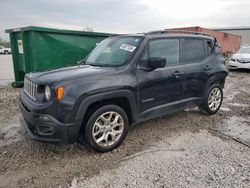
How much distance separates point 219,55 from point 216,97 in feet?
3.11

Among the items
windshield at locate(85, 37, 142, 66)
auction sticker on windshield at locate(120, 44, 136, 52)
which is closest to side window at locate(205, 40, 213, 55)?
windshield at locate(85, 37, 142, 66)

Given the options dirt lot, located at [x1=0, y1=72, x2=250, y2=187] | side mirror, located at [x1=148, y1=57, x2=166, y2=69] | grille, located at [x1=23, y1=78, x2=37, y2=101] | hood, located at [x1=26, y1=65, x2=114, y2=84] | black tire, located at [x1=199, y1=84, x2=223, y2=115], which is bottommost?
dirt lot, located at [x1=0, y1=72, x2=250, y2=187]

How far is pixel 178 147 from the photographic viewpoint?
3.58 metres

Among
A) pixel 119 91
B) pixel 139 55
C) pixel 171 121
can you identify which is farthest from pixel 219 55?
pixel 119 91

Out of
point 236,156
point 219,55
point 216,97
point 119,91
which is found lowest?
point 236,156

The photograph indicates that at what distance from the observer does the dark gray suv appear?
2906 mm

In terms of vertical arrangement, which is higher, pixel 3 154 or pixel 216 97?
pixel 216 97

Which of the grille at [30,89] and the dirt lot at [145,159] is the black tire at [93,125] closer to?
the dirt lot at [145,159]

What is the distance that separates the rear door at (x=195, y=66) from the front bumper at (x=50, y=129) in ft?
7.51

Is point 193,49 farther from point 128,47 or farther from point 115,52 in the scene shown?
point 115,52

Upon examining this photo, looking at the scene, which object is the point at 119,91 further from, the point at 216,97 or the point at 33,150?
the point at 216,97

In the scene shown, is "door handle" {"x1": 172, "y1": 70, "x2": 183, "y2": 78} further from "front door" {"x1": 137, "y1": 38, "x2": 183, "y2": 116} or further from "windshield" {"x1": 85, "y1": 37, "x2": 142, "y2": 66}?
"windshield" {"x1": 85, "y1": 37, "x2": 142, "y2": 66}

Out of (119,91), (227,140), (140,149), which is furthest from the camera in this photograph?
(227,140)

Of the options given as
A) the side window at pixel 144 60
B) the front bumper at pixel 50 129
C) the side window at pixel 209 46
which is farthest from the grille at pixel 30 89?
the side window at pixel 209 46
